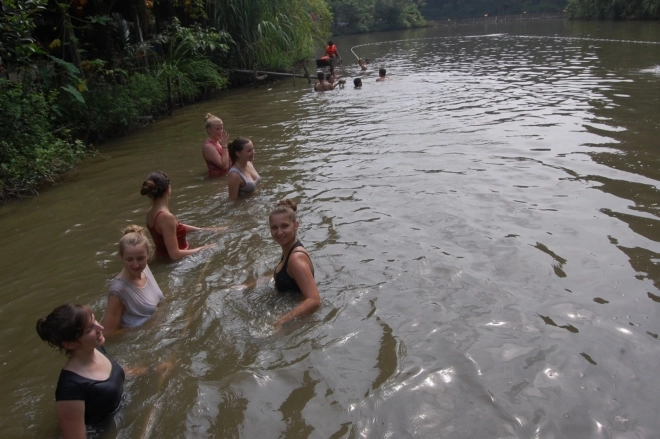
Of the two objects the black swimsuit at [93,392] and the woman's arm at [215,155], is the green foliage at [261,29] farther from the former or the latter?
the black swimsuit at [93,392]

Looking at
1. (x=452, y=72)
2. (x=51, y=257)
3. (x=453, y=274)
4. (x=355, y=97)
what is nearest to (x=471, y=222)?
(x=453, y=274)

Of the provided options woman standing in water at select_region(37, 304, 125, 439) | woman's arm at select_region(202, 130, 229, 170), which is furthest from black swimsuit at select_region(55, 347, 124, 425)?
woman's arm at select_region(202, 130, 229, 170)

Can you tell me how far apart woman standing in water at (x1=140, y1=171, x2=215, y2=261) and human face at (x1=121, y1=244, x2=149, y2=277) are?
1.30m

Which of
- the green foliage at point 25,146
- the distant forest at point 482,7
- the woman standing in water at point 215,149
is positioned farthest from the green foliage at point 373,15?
the woman standing in water at point 215,149

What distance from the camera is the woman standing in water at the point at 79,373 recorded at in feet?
10.5

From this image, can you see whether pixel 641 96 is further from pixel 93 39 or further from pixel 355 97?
pixel 93 39

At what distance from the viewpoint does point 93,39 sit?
15406 millimetres

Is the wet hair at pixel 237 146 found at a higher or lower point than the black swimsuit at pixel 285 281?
higher

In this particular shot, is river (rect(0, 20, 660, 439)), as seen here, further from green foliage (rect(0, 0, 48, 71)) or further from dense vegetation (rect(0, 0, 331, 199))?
green foliage (rect(0, 0, 48, 71))

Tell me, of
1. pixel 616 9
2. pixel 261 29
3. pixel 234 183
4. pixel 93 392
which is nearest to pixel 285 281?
pixel 93 392

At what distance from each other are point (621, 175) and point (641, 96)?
648 cm

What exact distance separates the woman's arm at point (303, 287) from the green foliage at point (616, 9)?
40.1 meters

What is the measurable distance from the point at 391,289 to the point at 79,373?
2.65 m

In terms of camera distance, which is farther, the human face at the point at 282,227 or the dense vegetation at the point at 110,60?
the dense vegetation at the point at 110,60
